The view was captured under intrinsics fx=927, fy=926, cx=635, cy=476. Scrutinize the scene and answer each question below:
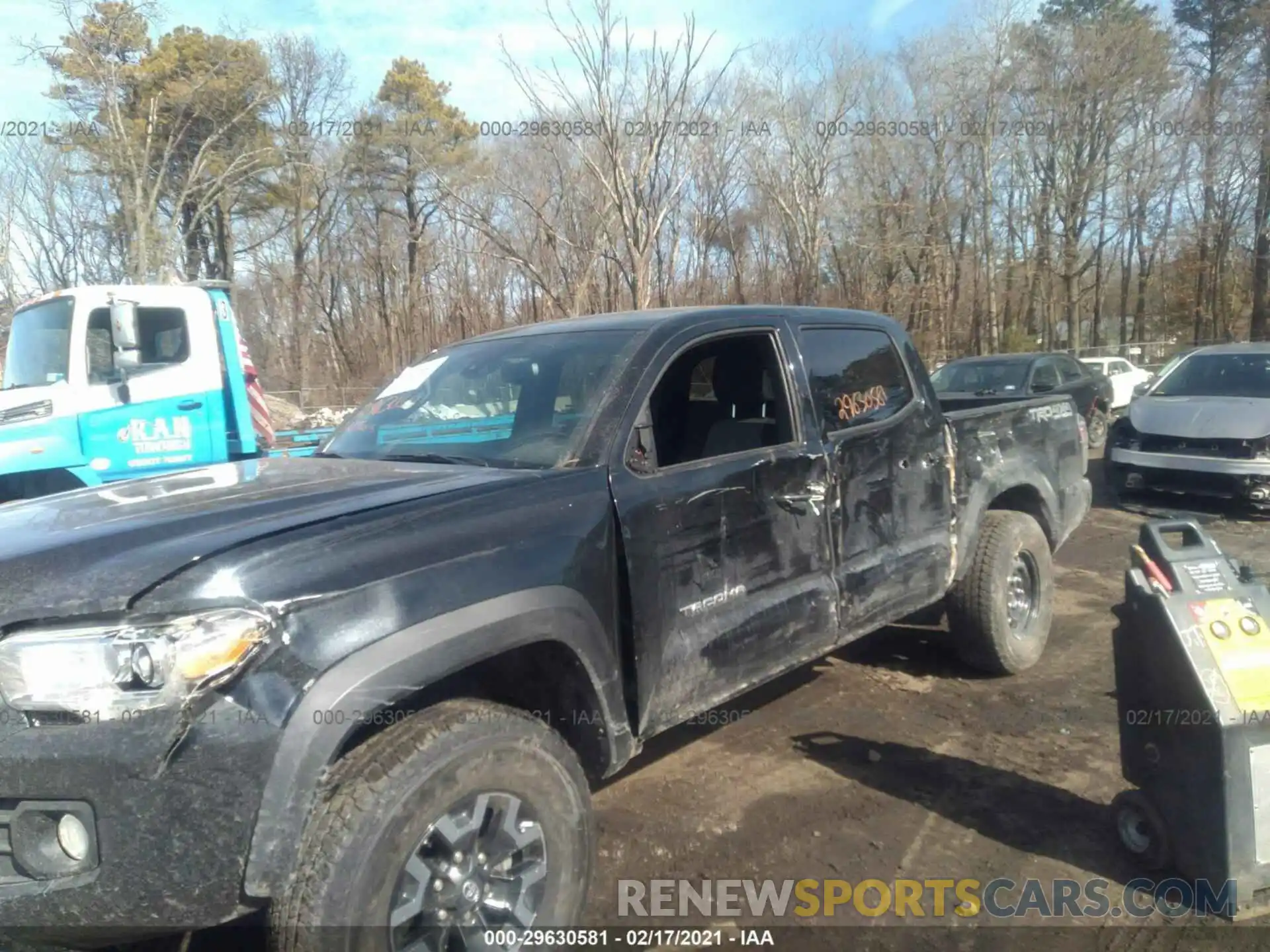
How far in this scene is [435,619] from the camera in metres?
2.29

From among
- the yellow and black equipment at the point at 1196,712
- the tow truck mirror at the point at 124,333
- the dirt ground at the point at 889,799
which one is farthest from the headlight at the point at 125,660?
the tow truck mirror at the point at 124,333

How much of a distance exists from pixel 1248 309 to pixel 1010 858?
4524 centimetres

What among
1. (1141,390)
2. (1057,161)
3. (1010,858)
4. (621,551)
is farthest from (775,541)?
(1057,161)

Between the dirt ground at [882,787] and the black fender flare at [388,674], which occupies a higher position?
the black fender flare at [388,674]

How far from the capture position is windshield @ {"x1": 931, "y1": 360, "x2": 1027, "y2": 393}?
13219mm

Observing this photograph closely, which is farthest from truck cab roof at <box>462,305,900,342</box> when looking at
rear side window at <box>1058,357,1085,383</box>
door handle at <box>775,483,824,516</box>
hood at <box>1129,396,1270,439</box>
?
rear side window at <box>1058,357,1085,383</box>

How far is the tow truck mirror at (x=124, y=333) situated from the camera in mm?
6473

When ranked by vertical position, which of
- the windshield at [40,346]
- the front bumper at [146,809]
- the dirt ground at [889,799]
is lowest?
the dirt ground at [889,799]

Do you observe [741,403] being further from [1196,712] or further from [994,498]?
[1196,712]

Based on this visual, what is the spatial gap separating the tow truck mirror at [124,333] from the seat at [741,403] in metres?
4.62

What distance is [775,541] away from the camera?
3377 mm

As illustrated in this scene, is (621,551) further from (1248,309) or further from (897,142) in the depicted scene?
(1248,309)

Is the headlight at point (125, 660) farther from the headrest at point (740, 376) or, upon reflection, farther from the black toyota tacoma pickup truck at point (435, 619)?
the headrest at point (740, 376)

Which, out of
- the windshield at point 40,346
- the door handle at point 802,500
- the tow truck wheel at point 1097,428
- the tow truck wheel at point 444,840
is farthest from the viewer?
the tow truck wheel at point 1097,428
